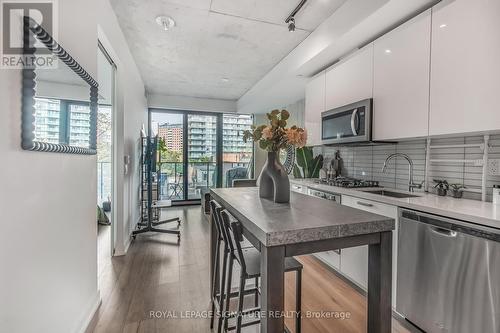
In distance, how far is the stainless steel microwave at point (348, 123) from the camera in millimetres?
2492

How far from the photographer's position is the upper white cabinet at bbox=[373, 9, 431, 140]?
1951 mm

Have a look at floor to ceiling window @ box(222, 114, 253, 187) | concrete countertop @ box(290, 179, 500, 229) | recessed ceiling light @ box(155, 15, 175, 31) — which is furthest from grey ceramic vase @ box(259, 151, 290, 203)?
floor to ceiling window @ box(222, 114, 253, 187)

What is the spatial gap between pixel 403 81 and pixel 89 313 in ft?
10.4

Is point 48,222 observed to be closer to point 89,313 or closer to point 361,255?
point 89,313

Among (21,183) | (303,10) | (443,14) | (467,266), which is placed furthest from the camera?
Result: (303,10)

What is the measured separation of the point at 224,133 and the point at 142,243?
3.87 m

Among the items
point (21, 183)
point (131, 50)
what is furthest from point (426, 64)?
point (131, 50)

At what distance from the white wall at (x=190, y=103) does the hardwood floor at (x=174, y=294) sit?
363cm

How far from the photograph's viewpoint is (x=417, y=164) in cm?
242

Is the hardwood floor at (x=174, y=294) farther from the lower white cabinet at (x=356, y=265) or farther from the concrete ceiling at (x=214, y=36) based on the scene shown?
the concrete ceiling at (x=214, y=36)

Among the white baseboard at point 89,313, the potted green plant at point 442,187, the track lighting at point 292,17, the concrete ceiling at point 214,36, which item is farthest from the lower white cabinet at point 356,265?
the concrete ceiling at point 214,36

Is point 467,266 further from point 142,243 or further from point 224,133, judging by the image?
point 224,133

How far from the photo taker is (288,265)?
153 centimetres

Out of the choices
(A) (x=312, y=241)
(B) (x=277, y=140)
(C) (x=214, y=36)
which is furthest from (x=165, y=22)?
(A) (x=312, y=241)
